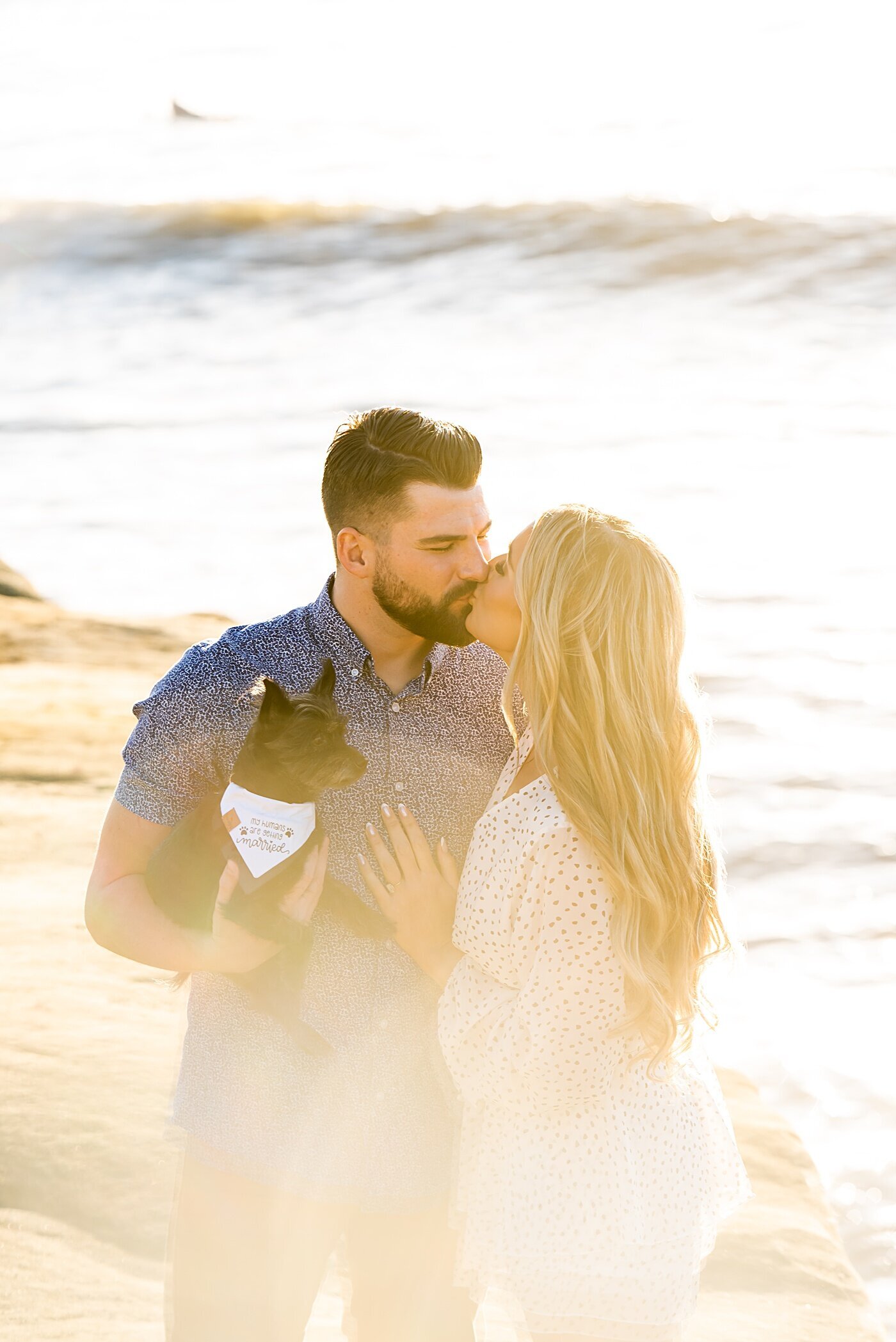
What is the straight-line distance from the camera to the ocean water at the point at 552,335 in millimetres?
7367

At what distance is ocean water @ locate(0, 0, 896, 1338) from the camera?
24.2 ft

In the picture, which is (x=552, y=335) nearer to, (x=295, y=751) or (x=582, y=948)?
→ (x=295, y=751)

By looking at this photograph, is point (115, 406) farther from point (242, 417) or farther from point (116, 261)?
point (116, 261)

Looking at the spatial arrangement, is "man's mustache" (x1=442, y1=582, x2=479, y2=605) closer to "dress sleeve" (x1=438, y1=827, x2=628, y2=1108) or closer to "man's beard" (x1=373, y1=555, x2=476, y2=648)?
"man's beard" (x1=373, y1=555, x2=476, y2=648)

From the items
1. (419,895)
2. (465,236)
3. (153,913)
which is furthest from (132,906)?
(465,236)

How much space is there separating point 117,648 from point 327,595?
19.2 ft

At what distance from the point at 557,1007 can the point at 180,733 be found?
91 cm

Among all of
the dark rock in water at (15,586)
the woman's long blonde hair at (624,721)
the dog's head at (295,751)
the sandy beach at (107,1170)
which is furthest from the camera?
the dark rock in water at (15,586)

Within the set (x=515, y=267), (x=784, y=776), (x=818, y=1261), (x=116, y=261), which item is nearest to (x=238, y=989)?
(x=818, y=1261)

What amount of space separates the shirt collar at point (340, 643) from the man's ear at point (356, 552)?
11 cm

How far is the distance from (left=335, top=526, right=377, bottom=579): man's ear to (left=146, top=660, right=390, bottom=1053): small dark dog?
0.76 feet

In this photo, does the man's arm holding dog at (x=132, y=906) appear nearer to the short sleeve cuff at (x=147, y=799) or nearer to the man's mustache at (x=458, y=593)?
the short sleeve cuff at (x=147, y=799)

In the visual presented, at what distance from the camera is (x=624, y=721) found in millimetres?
2342

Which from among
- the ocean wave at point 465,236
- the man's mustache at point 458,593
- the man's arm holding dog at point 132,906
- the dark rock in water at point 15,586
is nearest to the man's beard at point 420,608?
the man's mustache at point 458,593
